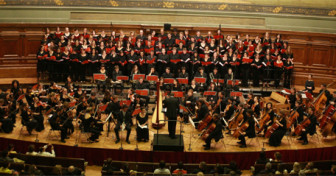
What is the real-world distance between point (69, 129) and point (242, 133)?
17.2ft

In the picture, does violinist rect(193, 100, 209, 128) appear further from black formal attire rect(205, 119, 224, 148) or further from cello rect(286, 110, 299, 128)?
cello rect(286, 110, 299, 128)

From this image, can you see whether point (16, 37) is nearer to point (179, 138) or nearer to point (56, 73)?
point (56, 73)

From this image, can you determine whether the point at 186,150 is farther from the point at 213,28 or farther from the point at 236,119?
the point at 213,28

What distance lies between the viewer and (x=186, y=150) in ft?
37.2

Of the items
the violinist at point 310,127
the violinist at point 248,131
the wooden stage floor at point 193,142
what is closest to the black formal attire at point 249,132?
the violinist at point 248,131

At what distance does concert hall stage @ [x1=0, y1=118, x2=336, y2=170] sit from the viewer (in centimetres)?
1102

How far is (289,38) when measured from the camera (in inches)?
703

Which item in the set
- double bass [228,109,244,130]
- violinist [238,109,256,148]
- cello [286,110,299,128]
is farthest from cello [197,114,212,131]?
cello [286,110,299,128]

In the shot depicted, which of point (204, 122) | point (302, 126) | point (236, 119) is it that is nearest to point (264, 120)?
point (236, 119)

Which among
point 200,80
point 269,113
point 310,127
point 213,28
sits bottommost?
point 310,127

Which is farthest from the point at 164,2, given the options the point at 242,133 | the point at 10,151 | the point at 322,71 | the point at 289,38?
the point at 10,151

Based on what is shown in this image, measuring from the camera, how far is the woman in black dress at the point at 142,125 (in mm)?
11945

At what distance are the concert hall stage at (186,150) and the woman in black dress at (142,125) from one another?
0.23m

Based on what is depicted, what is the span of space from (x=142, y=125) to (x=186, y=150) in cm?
154
